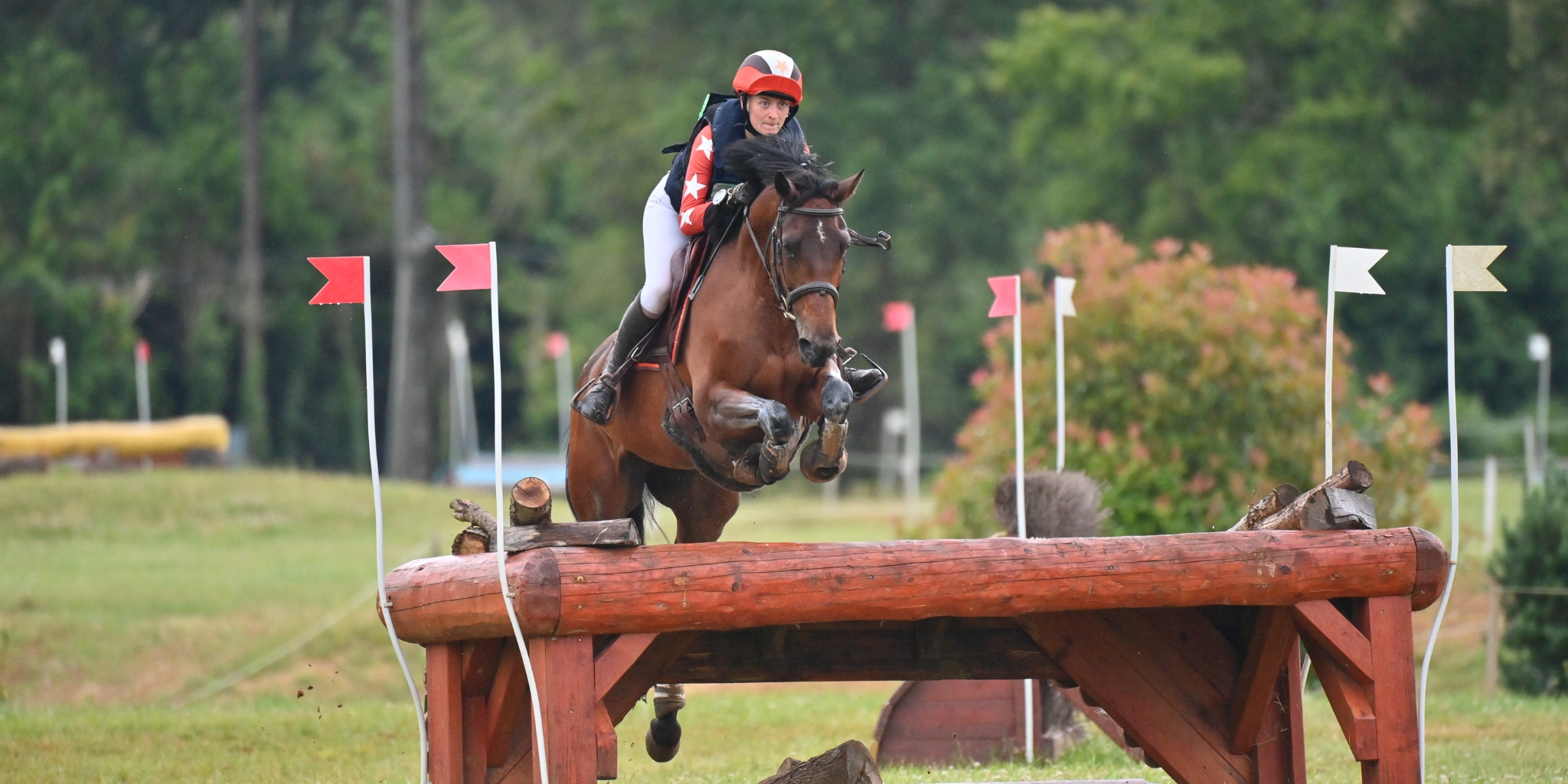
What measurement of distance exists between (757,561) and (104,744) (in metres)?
4.84

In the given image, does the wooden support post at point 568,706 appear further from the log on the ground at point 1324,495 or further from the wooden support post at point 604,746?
the log on the ground at point 1324,495

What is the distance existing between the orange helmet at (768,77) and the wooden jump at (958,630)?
5.85ft

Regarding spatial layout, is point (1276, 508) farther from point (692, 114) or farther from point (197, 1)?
point (197, 1)

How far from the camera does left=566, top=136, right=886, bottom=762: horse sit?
17.0 ft

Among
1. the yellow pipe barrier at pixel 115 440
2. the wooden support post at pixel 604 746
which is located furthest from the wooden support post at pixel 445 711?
the yellow pipe barrier at pixel 115 440

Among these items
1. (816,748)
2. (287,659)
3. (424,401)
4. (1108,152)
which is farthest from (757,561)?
(1108,152)

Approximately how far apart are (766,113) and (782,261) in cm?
75

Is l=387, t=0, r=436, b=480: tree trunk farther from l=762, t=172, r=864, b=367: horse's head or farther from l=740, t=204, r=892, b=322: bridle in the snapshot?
l=762, t=172, r=864, b=367: horse's head

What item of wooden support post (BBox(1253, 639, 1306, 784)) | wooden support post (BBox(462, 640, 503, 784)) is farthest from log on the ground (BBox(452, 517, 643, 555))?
wooden support post (BBox(1253, 639, 1306, 784))

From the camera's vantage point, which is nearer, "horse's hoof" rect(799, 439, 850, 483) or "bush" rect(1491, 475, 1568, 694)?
"horse's hoof" rect(799, 439, 850, 483)

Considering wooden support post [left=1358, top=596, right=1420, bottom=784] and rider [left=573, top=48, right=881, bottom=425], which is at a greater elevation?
rider [left=573, top=48, right=881, bottom=425]

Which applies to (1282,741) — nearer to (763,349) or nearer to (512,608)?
(763,349)

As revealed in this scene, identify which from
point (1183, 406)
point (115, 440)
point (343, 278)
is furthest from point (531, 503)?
point (115, 440)

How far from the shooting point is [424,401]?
27578mm
